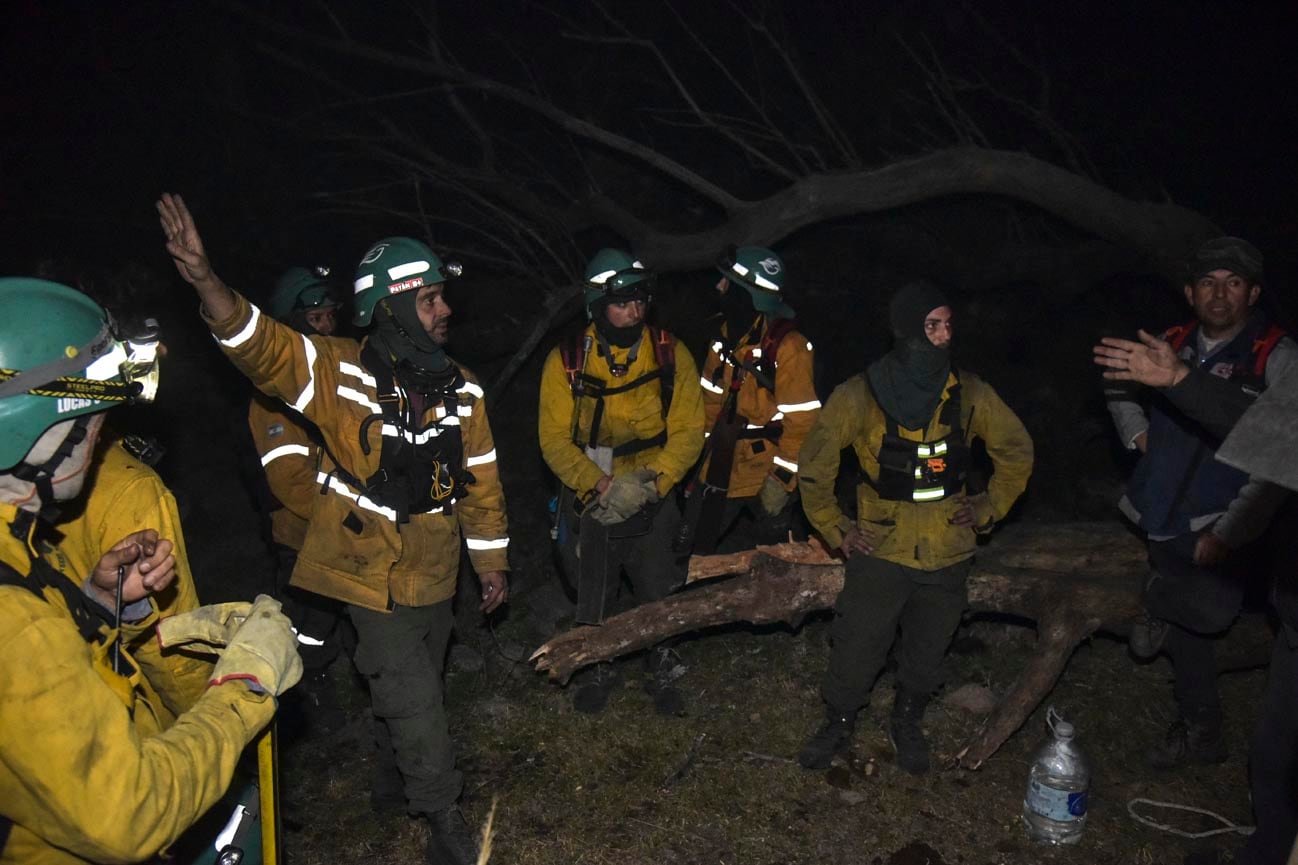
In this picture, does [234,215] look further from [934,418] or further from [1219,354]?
[1219,354]

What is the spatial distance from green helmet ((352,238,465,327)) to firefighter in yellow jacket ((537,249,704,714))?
1115 millimetres

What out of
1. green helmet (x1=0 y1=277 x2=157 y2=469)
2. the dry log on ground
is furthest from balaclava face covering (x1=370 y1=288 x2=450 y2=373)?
the dry log on ground

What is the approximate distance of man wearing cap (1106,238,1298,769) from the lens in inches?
165

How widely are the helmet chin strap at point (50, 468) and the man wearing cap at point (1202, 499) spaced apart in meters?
4.28

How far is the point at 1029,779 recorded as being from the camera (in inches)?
168

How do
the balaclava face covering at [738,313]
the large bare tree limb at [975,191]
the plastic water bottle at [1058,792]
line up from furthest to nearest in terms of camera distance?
the large bare tree limb at [975,191] < the balaclava face covering at [738,313] < the plastic water bottle at [1058,792]

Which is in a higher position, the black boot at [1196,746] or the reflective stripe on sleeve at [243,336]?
the reflective stripe on sleeve at [243,336]

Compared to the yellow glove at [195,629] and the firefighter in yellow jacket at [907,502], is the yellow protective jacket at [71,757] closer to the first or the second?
the yellow glove at [195,629]

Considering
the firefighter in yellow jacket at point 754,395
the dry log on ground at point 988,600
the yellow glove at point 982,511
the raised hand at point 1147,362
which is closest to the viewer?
the raised hand at point 1147,362

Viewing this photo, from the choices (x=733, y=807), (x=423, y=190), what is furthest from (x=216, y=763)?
(x=423, y=190)

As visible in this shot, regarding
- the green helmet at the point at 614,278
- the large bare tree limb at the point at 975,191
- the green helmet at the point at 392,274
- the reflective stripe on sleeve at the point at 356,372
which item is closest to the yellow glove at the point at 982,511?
the green helmet at the point at 614,278

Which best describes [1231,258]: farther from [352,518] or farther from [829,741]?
[352,518]

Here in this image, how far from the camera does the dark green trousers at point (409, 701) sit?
153 inches

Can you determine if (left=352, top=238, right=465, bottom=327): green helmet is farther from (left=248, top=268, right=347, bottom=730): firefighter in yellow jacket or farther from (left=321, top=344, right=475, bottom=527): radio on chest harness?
(left=248, top=268, right=347, bottom=730): firefighter in yellow jacket
